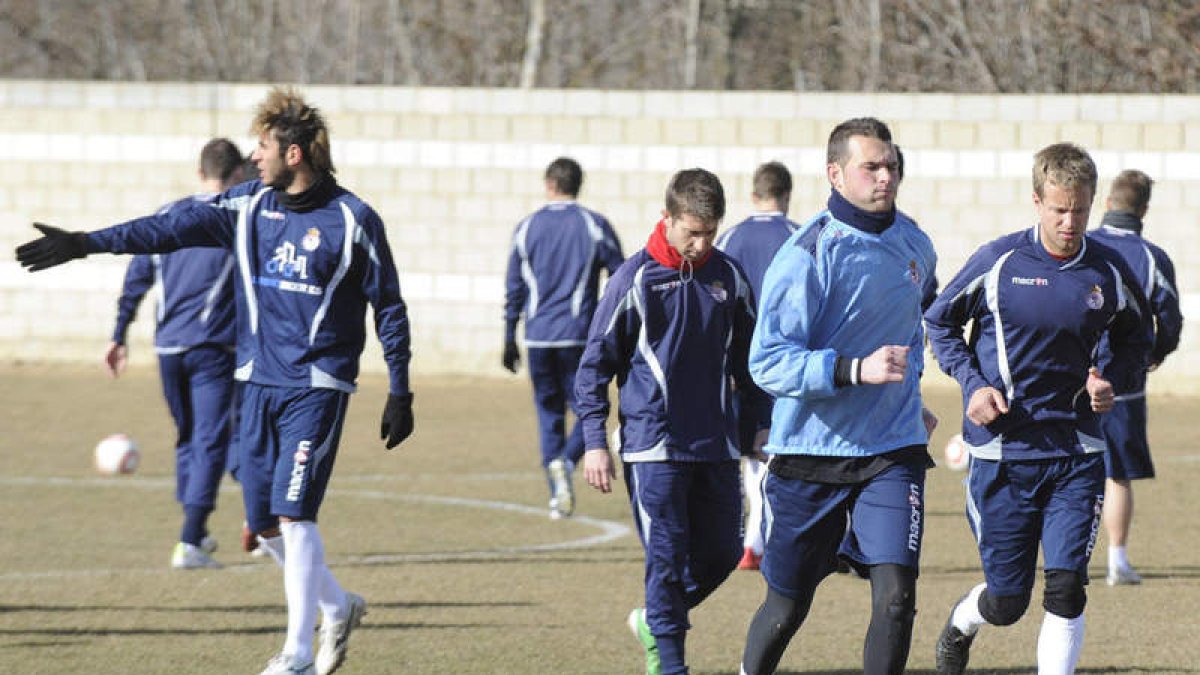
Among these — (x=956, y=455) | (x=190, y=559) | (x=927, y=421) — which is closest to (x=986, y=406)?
(x=927, y=421)

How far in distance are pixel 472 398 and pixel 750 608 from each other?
37.5 feet

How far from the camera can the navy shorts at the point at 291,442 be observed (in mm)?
8484

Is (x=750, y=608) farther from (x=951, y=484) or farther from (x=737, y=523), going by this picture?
(x=951, y=484)

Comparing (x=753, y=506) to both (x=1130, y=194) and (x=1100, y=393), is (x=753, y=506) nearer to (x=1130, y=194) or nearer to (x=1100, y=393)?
(x=1130, y=194)

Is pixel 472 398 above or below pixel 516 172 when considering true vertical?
below

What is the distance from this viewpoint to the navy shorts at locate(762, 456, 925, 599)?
700 cm

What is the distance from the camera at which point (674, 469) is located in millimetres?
8109

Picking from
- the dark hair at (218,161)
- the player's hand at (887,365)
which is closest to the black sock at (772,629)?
the player's hand at (887,365)

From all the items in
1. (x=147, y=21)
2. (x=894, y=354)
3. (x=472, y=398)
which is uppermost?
(x=147, y=21)

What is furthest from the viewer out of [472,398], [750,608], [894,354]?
[472,398]

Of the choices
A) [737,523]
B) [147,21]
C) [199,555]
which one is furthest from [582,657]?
[147,21]

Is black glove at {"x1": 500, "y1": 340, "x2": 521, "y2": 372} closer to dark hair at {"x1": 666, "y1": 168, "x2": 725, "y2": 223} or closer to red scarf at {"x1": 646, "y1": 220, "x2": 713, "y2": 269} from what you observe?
red scarf at {"x1": 646, "y1": 220, "x2": 713, "y2": 269}

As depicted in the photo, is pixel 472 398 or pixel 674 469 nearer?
pixel 674 469

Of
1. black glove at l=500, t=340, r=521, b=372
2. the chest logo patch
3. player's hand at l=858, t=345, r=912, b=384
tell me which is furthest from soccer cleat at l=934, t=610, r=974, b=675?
black glove at l=500, t=340, r=521, b=372
